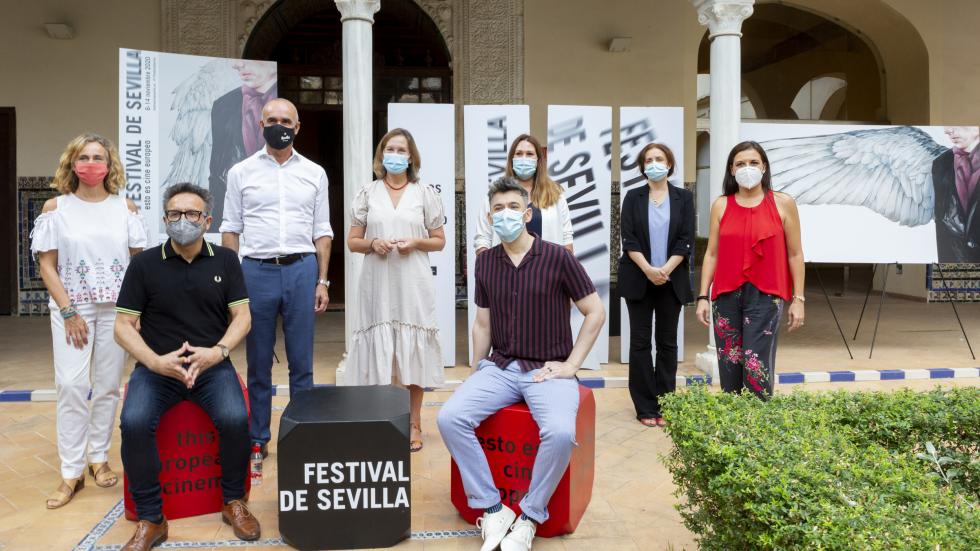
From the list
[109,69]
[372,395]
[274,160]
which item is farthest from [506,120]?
[109,69]

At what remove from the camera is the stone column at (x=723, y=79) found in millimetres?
6816

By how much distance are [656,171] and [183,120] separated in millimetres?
4413

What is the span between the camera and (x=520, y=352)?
377 centimetres

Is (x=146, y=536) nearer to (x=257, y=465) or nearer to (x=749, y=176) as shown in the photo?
(x=257, y=465)

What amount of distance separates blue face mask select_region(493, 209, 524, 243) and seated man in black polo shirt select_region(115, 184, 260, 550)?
131cm

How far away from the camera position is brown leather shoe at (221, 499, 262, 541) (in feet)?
11.5

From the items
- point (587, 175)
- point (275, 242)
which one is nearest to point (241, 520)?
point (275, 242)

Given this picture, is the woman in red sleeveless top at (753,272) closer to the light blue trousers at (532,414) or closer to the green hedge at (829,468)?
the green hedge at (829,468)

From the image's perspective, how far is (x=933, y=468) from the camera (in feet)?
10.3

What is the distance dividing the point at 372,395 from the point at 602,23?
8.26 m

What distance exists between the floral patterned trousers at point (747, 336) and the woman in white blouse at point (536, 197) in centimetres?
115

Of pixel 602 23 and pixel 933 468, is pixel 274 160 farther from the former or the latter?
pixel 602 23

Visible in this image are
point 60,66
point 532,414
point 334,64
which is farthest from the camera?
point 334,64

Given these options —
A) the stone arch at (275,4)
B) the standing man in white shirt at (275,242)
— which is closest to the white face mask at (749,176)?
the standing man in white shirt at (275,242)
